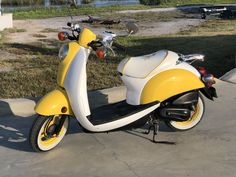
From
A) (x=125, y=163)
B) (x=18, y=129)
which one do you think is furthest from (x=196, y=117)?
(x=18, y=129)

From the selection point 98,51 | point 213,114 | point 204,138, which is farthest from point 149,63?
point 213,114

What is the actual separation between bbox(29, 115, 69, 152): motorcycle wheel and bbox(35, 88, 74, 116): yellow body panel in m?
0.08

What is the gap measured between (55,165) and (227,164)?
1.54 metres

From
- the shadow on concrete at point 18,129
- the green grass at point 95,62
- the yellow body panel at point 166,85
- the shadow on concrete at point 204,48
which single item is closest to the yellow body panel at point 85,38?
the yellow body panel at point 166,85

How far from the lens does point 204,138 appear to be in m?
4.80

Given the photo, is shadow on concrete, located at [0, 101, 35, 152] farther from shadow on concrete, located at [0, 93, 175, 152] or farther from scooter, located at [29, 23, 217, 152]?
scooter, located at [29, 23, 217, 152]

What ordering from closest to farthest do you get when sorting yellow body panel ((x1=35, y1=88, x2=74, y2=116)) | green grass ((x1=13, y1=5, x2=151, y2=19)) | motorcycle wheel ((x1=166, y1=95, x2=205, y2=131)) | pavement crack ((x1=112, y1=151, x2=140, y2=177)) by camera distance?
pavement crack ((x1=112, y1=151, x2=140, y2=177)) → yellow body panel ((x1=35, y1=88, x2=74, y2=116)) → motorcycle wheel ((x1=166, y1=95, x2=205, y2=131)) → green grass ((x1=13, y1=5, x2=151, y2=19))

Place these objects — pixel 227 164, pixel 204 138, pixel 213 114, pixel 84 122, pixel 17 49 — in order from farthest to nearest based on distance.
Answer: pixel 17 49
pixel 213 114
pixel 204 138
pixel 84 122
pixel 227 164

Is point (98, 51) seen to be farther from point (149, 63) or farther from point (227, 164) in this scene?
point (227, 164)

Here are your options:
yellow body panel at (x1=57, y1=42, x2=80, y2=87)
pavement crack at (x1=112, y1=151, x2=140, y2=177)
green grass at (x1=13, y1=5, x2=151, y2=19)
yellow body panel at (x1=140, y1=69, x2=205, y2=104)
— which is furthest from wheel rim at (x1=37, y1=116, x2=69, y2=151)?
green grass at (x1=13, y1=5, x2=151, y2=19)

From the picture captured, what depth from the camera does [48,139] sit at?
4.50 metres

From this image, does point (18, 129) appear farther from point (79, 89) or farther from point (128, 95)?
point (128, 95)

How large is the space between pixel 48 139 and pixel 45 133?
0.10 metres

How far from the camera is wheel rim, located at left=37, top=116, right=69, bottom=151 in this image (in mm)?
4402
